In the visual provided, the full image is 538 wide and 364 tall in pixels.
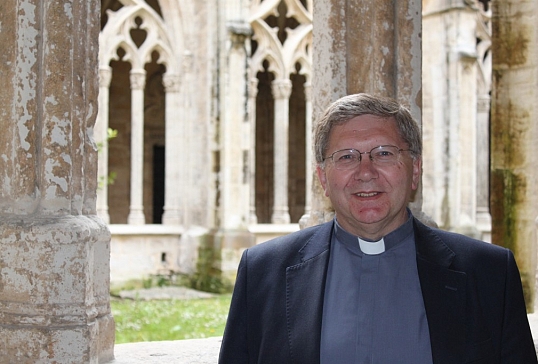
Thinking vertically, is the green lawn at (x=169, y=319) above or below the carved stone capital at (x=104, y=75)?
below

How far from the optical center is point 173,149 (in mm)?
11141

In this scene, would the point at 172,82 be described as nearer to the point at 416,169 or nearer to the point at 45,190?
the point at 45,190

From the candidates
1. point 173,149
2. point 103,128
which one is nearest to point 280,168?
point 173,149

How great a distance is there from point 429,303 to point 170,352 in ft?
4.98

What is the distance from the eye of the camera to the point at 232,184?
34.8ft

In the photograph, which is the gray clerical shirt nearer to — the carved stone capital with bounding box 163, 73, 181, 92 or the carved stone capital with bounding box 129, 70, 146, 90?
the carved stone capital with bounding box 129, 70, 146, 90

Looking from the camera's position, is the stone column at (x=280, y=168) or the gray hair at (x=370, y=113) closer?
the gray hair at (x=370, y=113)

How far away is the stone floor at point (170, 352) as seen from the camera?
2.84m

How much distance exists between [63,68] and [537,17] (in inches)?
113

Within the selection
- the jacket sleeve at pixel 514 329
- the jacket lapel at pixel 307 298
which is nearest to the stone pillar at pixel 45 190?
the jacket lapel at pixel 307 298

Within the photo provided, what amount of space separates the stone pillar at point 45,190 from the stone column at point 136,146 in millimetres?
8232

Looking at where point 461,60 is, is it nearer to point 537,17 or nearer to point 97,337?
point 537,17

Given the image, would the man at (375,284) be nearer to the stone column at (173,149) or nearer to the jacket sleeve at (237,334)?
the jacket sleeve at (237,334)

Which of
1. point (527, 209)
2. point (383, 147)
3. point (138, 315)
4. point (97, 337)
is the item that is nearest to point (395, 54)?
point (383, 147)
